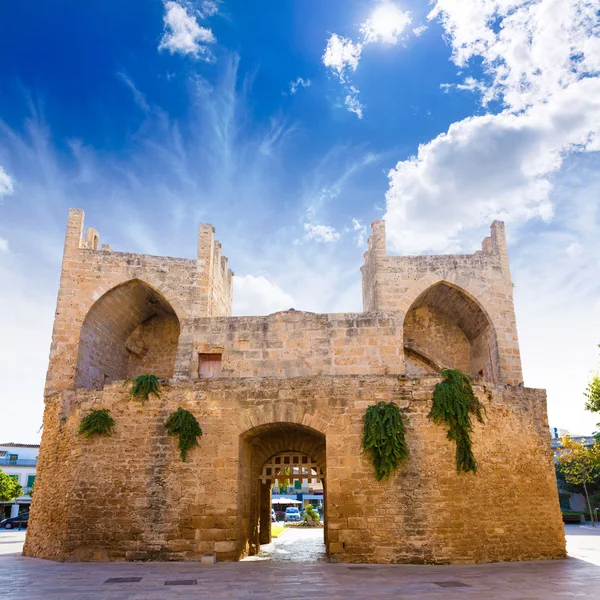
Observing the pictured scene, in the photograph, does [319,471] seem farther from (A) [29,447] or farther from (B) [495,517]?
(A) [29,447]

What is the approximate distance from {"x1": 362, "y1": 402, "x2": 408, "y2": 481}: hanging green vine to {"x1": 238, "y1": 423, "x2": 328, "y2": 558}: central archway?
1185 millimetres

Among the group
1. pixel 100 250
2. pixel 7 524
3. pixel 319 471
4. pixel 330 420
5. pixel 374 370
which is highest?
pixel 100 250

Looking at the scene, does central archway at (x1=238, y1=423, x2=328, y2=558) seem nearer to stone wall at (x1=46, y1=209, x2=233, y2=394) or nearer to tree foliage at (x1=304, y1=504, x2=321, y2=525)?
stone wall at (x1=46, y1=209, x2=233, y2=394)

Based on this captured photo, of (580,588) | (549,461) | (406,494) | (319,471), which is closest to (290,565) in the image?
(406,494)

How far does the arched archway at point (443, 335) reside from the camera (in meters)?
19.9

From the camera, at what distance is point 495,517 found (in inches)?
439

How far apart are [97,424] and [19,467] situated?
34.5 m

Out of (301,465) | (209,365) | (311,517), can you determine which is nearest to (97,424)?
(209,365)

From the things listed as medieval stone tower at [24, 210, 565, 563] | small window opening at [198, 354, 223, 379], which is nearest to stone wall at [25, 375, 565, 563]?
medieval stone tower at [24, 210, 565, 563]

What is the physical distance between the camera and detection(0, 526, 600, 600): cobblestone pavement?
730 centimetres

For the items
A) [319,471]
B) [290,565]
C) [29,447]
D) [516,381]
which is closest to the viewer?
[290,565]

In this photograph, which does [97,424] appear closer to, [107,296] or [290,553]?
[290,553]

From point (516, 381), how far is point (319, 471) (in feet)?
26.3

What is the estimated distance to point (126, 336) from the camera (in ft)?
68.0
